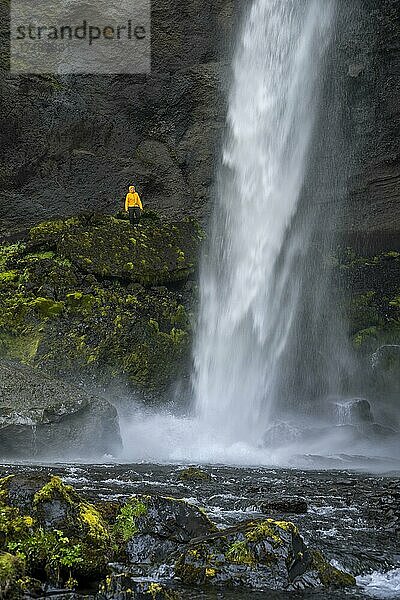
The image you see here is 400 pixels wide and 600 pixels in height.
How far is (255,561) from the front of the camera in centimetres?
555

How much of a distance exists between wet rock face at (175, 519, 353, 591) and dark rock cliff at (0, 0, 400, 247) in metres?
22.4

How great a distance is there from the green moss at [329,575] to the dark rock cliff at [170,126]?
22.2 metres

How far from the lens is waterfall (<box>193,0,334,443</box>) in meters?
20.3

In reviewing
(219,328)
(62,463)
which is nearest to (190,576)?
(62,463)

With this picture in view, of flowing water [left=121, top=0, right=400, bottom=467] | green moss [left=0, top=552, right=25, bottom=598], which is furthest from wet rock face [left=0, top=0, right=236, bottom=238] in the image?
green moss [left=0, top=552, right=25, bottom=598]

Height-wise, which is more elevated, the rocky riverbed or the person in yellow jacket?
the person in yellow jacket

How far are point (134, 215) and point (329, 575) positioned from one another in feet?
58.8

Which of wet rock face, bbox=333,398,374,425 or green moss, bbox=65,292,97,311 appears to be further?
wet rock face, bbox=333,398,374,425

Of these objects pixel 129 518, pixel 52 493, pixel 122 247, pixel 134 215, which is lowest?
pixel 129 518

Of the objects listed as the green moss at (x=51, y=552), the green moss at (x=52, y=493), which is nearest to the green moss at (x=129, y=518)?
the green moss at (x=52, y=493)

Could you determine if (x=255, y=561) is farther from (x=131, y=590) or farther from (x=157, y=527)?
(x=131, y=590)

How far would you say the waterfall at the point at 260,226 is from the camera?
800 inches

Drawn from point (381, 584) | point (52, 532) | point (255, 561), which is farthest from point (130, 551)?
point (381, 584)

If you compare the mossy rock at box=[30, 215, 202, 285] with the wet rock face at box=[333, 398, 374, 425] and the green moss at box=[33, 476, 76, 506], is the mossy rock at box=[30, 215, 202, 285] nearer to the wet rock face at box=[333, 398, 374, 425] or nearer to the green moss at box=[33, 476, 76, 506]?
the wet rock face at box=[333, 398, 374, 425]
